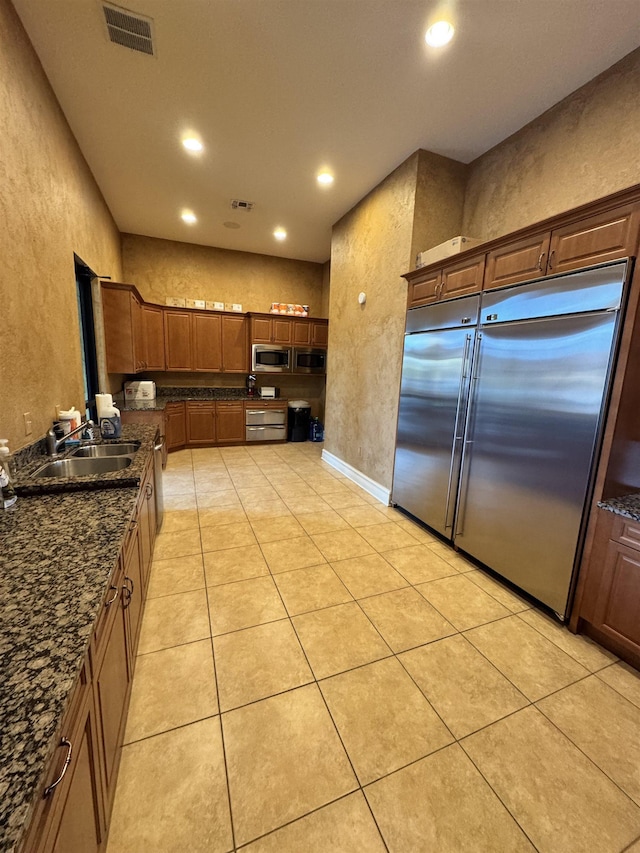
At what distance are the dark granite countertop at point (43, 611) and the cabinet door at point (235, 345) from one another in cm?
448

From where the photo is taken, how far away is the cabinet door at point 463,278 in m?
2.46

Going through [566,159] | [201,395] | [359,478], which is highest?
[566,159]

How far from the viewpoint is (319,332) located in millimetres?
6215

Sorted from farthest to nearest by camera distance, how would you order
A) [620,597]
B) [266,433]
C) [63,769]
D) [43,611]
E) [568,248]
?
[266,433] < [568,248] < [620,597] < [43,611] < [63,769]

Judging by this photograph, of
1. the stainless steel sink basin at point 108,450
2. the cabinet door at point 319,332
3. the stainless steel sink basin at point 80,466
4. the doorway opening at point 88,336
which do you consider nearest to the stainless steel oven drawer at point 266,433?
the cabinet door at point 319,332

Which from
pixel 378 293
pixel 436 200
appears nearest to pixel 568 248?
pixel 436 200

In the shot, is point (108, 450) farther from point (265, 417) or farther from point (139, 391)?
point (265, 417)

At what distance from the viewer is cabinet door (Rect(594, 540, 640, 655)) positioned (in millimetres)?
1669

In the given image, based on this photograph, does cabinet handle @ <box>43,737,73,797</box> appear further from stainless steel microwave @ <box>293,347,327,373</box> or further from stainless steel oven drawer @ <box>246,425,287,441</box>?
stainless steel microwave @ <box>293,347,327,373</box>

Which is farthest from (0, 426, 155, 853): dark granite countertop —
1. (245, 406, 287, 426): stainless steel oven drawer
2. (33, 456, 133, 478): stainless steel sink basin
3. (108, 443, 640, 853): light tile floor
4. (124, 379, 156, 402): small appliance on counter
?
(245, 406, 287, 426): stainless steel oven drawer

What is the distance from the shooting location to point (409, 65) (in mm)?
2180

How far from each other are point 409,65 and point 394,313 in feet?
5.61

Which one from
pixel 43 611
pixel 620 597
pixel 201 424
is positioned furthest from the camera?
pixel 201 424

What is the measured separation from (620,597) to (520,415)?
105cm
